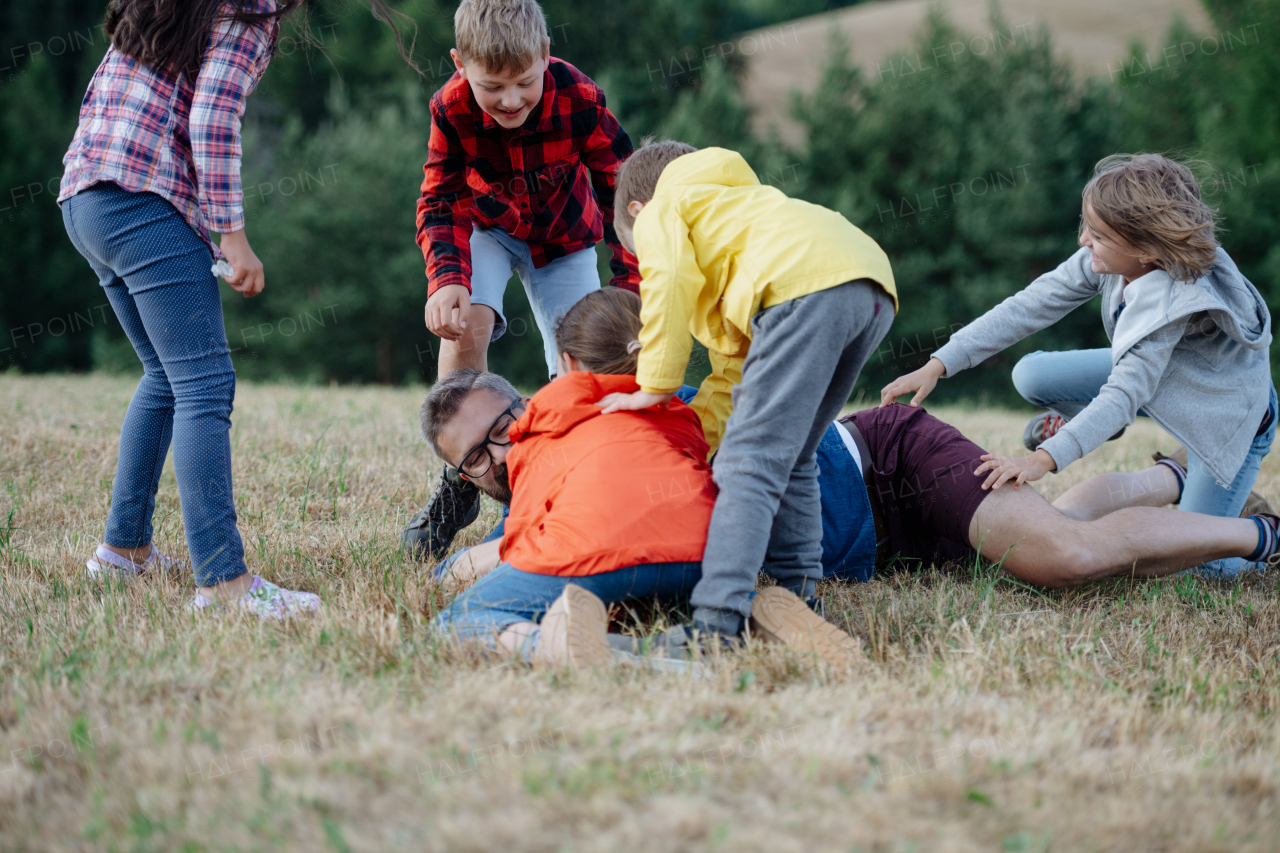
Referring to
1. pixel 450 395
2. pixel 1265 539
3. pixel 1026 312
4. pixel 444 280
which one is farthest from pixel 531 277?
pixel 1265 539

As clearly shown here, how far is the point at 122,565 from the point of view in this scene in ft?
9.33

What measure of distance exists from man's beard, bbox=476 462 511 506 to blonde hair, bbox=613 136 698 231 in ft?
2.61

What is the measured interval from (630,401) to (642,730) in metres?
0.90

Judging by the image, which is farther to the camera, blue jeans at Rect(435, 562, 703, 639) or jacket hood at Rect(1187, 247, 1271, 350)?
jacket hood at Rect(1187, 247, 1271, 350)

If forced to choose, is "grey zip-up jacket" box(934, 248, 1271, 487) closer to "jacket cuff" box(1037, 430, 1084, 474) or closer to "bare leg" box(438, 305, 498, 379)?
"jacket cuff" box(1037, 430, 1084, 474)

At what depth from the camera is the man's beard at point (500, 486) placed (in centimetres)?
277

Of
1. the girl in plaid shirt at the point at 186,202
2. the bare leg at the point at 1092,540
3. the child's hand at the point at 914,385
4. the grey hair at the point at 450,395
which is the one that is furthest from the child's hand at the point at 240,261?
the bare leg at the point at 1092,540

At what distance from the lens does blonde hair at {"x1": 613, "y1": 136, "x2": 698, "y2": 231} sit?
2623 mm

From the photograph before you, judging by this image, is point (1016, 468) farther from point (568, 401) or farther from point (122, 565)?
point (122, 565)

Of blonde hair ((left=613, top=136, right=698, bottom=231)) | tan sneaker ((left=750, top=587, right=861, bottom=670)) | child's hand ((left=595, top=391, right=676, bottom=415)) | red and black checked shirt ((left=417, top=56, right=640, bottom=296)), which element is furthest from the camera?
red and black checked shirt ((left=417, top=56, right=640, bottom=296))

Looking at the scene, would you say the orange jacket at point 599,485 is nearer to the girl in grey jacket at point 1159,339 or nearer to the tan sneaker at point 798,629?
the tan sneaker at point 798,629

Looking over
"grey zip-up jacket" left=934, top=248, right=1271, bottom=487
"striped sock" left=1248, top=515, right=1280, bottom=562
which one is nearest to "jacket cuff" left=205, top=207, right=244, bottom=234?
"grey zip-up jacket" left=934, top=248, right=1271, bottom=487

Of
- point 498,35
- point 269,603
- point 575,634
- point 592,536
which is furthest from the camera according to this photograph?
point 498,35

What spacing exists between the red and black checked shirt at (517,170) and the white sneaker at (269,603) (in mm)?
1109
